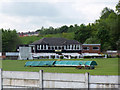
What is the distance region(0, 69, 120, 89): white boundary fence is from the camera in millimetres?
23844

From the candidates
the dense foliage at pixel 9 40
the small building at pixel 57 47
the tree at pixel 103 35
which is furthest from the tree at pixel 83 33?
the small building at pixel 57 47

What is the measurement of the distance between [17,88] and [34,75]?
2.74m

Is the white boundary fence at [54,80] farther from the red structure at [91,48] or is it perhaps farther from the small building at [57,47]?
the red structure at [91,48]

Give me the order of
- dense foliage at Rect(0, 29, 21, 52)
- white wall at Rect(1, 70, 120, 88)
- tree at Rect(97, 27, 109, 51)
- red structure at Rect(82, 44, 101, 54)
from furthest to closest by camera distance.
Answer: dense foliage at Rect(0, 29, 21, 52), tree at Rect(97, 27, 109, 51), red structure at Rect(82, 44, 101, 54), white wall at Rect(1, 70, 120, 88)

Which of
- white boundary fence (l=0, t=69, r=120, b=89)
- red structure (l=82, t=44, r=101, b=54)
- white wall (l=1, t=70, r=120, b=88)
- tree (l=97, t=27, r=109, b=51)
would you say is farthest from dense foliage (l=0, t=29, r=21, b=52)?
white wall (l=1, t=70, r=120, b=88)

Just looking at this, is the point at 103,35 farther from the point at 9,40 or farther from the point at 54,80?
the point at 54,80

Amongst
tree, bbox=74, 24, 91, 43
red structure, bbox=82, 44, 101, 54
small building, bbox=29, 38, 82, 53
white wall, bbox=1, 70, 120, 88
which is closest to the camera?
white wall, bbox=1, 70, 120, 88

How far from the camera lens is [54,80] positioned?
2688cm

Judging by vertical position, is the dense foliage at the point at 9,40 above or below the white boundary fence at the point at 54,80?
above

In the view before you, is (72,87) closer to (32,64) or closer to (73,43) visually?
(32,64)

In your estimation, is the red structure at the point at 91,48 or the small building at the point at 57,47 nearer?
the red structure at the point at 91,48

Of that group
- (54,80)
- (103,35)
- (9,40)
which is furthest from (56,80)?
(9,40)

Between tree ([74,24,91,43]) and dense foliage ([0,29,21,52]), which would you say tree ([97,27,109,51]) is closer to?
tree ([74,24,91,43])

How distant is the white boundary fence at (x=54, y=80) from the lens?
2384 centimetres
